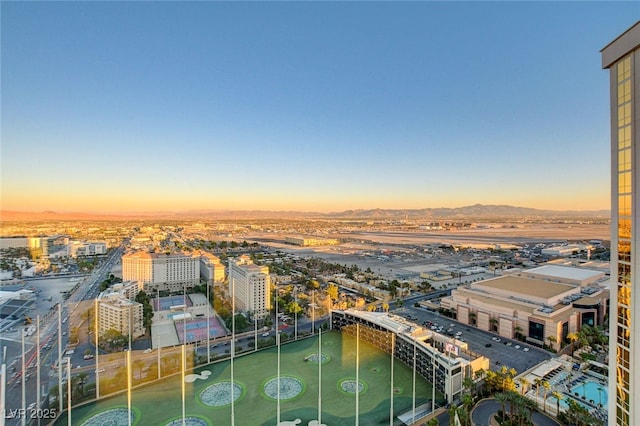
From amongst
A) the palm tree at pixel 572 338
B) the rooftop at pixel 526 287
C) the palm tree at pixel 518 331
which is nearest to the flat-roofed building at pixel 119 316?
the palm tree at pixel 518 331

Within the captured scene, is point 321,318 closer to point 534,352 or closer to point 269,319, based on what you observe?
point 269,319

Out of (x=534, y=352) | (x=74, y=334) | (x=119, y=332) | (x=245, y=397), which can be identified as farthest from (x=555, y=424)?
(x=74, y=334)

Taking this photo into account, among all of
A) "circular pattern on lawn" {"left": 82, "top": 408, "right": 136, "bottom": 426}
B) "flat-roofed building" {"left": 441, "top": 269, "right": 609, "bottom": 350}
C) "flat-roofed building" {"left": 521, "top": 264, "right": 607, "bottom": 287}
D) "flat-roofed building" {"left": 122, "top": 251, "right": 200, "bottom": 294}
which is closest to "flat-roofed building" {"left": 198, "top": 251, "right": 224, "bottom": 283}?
"flat-roofed building" {"left": 122, "top": 251, "right": 200, "bottom": 294}

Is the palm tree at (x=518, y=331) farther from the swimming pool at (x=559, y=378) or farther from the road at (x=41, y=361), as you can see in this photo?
the road at (x=41, y=361)

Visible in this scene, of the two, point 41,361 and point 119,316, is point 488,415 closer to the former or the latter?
point 119,316

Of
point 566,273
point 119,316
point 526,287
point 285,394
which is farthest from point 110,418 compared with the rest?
point 566,273
